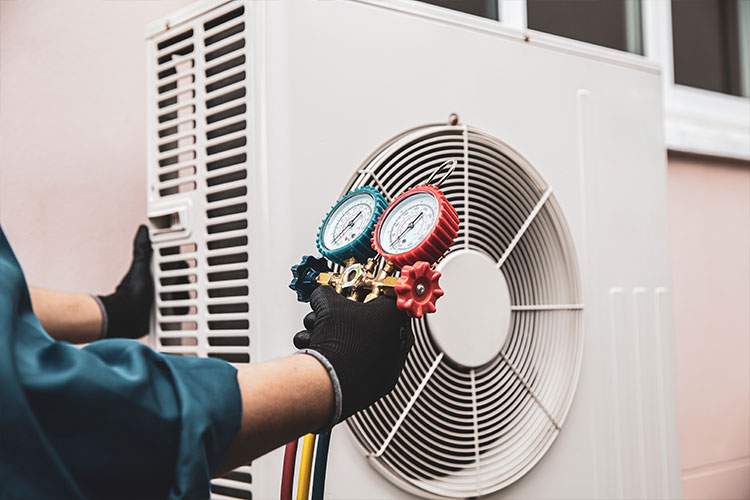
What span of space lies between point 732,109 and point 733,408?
0.93 metres

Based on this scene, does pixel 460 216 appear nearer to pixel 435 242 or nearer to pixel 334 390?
pixel 435 242

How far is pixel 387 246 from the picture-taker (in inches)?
30.0

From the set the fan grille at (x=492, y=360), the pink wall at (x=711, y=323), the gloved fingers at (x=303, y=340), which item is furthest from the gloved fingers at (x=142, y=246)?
the pink wall at (x=711, y=323)

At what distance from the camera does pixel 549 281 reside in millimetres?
1209

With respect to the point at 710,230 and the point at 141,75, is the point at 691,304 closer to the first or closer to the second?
the point at 710,230

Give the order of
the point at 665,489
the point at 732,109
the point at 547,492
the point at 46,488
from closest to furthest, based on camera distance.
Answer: the point at 46,488 → the point at 547,492 → the point at 665,489 → the point at 732,109

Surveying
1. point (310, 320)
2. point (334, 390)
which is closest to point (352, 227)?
point (310, 320)

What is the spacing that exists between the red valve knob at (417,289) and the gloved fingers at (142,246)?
0.62m

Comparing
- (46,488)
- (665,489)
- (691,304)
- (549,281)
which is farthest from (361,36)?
(691,304)

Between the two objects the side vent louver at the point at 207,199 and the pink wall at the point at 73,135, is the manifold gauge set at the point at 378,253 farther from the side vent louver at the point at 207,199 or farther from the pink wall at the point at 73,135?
the pink wall at the point at 73,135

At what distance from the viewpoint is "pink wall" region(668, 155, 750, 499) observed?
2.04 meters

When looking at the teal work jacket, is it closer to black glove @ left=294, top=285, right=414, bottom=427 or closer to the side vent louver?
black glove @ left=294, top=285, right=414, bottom=427

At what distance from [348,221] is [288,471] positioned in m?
0.31

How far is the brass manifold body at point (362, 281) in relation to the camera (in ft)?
2.52
